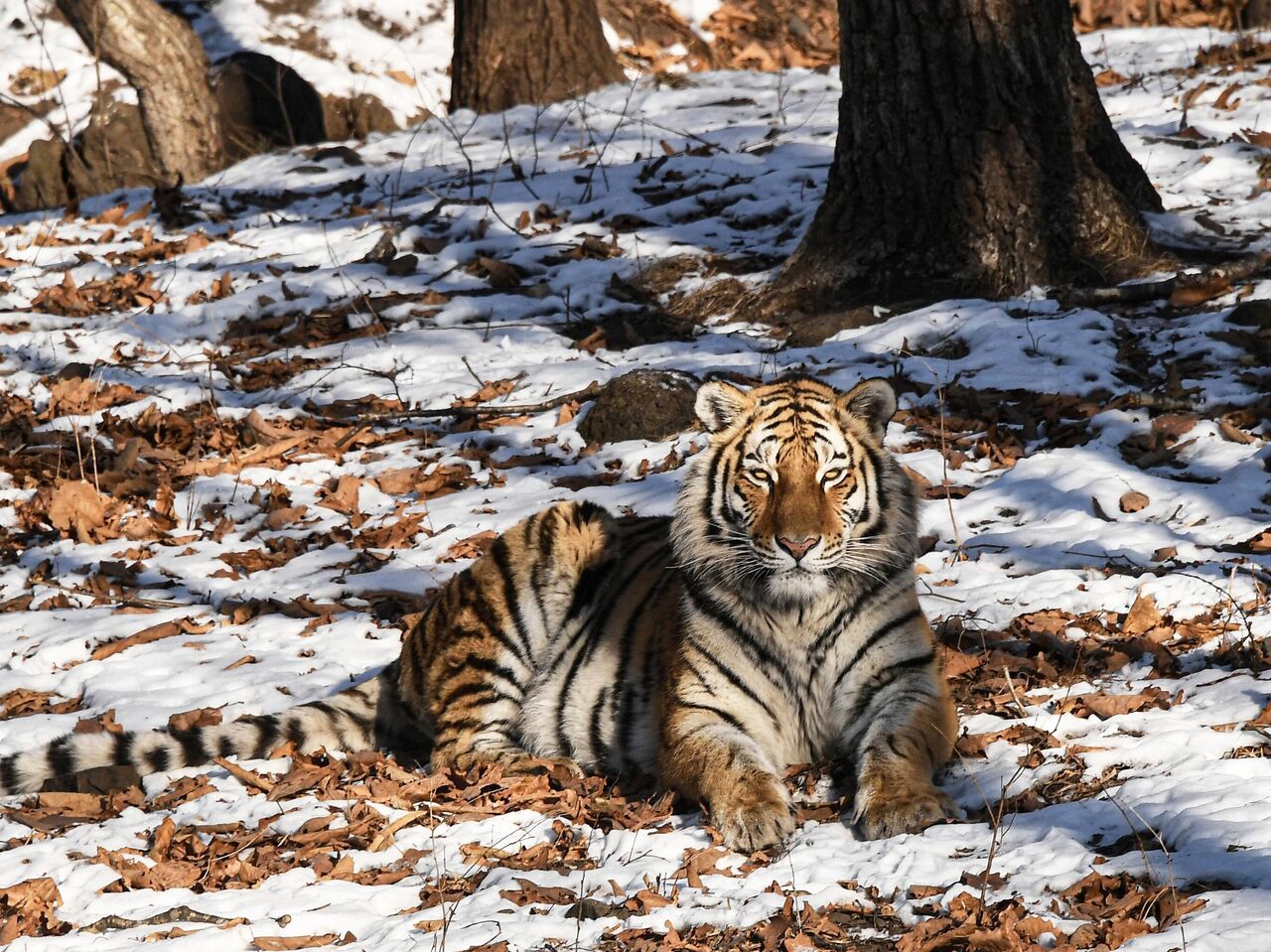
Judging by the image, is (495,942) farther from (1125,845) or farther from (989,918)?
(1125,845)

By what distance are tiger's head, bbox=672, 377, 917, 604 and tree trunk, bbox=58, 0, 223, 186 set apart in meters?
9.18

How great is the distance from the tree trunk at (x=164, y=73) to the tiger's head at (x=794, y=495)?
9179 mm

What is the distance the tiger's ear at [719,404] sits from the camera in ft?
15.1

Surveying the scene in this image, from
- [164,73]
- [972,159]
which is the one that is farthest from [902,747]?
[164,73]

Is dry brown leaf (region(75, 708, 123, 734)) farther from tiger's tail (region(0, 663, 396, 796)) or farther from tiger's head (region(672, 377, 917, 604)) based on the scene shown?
tiger's head (region(672, 377, 917, 604))

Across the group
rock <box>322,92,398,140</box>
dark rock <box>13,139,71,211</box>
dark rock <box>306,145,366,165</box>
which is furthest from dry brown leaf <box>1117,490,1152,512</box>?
rock <box>322,92,398,140</box>

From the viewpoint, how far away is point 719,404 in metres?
4.65

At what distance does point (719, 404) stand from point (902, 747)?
1277 mm

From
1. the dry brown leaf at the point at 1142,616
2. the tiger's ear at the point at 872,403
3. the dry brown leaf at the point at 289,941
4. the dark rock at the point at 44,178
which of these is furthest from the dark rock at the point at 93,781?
the dark rock at the point at 44,178

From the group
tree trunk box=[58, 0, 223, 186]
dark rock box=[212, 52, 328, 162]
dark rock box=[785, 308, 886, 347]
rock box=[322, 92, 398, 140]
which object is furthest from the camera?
rock box=[322, 92, 398, 140]

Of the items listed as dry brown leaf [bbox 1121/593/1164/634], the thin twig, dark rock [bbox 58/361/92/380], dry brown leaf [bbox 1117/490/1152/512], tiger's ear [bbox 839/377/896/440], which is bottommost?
dry brown leaf [bbox 1121/593/1164/634]

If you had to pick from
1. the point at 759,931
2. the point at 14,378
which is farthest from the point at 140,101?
the point at 759,931

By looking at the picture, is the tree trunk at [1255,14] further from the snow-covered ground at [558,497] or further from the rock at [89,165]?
the rock at [89,165]

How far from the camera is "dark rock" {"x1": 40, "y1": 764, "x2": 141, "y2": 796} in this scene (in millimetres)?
4688
